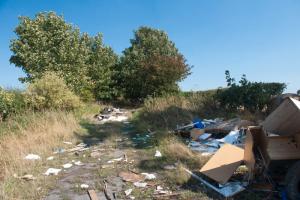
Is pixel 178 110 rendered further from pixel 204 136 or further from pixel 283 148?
pixel 283 148

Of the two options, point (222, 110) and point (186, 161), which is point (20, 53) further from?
point (186, 161)

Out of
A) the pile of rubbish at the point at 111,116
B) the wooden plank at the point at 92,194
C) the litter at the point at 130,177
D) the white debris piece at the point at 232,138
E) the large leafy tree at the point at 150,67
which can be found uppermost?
the large leafy tree at the point at 150,67

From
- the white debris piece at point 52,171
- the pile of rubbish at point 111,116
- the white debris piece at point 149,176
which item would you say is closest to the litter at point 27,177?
the white debris piece at point 52,171

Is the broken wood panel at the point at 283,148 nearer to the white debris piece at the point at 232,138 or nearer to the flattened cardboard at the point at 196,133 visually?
the white debris piece at the point at 232,138

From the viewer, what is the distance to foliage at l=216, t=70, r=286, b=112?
11.2 m

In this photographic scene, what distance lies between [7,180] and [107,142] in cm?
383

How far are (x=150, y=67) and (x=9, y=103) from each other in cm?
1019

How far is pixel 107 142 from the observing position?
9.16 m

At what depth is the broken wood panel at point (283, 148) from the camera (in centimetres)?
446

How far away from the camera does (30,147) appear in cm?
797

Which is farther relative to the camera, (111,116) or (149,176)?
(111,116)

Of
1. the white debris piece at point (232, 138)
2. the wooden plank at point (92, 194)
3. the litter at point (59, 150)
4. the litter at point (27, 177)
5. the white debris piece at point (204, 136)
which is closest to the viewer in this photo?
the wooden plank at point (92, 194)

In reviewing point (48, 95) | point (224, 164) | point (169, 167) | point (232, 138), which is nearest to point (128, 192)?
point (169, 167)

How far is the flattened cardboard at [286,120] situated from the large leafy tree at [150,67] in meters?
14.7
